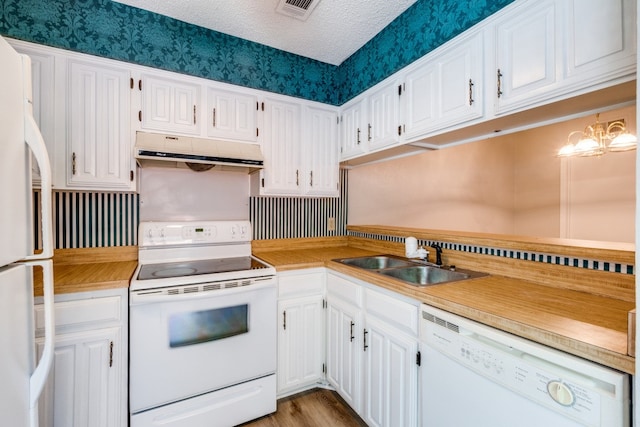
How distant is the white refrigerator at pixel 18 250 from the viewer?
769mm

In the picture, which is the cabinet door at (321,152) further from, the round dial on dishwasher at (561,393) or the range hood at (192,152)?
the round dial on dishwasher at (561,393)

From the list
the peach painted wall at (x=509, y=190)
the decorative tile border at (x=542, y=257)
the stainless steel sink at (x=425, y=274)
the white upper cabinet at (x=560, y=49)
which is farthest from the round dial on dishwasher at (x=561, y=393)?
the peach painted wall at (x=509, y=190)

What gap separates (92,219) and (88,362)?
0.96m

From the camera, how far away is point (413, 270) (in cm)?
196

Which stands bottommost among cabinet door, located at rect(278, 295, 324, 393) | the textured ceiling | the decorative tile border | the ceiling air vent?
cabinet door, located at rect(278, 295, 324, 393)

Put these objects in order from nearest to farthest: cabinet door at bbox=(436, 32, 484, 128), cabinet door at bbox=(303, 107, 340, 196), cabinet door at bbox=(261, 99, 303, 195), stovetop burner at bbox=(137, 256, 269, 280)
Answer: cabinet door at bbox=(436, 32, 484, 128) < stovetop burner at bbox=(137, 256, 269, 280) < cabinet door at bbox=(261, 99, 303, 195) < cabinet door at bbox=(303, 107, 340, 196)

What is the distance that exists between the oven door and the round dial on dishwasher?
1403mm

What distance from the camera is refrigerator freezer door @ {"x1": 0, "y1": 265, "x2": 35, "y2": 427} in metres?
0.76

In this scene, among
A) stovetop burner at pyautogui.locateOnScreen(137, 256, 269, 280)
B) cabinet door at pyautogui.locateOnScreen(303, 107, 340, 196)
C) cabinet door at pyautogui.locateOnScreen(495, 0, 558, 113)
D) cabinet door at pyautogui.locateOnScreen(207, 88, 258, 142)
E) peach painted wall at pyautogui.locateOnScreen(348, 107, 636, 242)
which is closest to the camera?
cabinet door at pyautogui.locateOnScreen(495, 0, 558, 113)

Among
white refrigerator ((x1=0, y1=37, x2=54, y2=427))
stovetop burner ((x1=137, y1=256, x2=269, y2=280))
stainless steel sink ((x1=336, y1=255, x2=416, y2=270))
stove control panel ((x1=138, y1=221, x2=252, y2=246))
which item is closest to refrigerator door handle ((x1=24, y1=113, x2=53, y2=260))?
white refrigerator ((x1=0, y1=37, x2=54, y2=427))

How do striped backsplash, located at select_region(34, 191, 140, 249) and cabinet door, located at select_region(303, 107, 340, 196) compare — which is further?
cabinet door, located at select_region(303, 107, 340, 196)

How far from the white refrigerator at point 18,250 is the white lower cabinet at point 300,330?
1201mm

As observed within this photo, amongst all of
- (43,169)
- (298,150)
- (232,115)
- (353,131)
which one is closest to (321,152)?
(298,150)

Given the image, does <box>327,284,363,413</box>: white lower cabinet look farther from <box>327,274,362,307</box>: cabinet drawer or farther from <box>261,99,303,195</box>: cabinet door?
<box>261,99,303,195</box>: cabinet door
